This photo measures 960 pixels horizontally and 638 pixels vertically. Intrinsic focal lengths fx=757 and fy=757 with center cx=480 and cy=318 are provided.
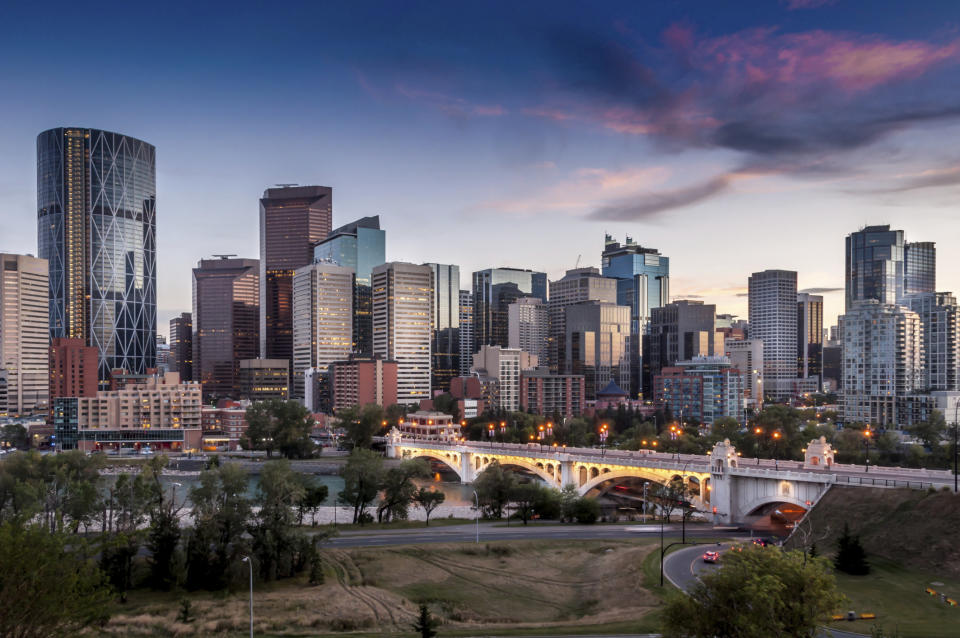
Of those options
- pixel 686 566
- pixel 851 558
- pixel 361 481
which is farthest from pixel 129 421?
pixel 851 558

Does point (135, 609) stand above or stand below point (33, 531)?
below

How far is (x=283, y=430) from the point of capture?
584ft

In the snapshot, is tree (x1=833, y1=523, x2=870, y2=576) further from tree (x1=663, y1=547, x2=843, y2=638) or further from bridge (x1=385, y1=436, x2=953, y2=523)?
tree (x1=663, y1=547, x2=843, y2=638)

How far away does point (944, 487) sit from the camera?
67250 mm

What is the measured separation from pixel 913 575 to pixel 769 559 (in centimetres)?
2931

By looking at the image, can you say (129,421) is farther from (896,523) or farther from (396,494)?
(896,523)

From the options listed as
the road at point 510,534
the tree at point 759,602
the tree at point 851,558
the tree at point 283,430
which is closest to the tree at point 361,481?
the road at point 510,534

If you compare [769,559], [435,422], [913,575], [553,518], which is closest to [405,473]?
[553,518]

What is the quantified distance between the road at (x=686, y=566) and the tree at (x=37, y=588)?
38249 millimetres

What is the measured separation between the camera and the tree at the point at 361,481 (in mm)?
92750

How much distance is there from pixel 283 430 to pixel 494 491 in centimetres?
9505

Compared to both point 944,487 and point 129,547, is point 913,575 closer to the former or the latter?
point 944,487

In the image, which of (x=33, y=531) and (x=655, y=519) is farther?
(x=655, y=519)

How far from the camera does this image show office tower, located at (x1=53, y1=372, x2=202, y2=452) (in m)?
192
